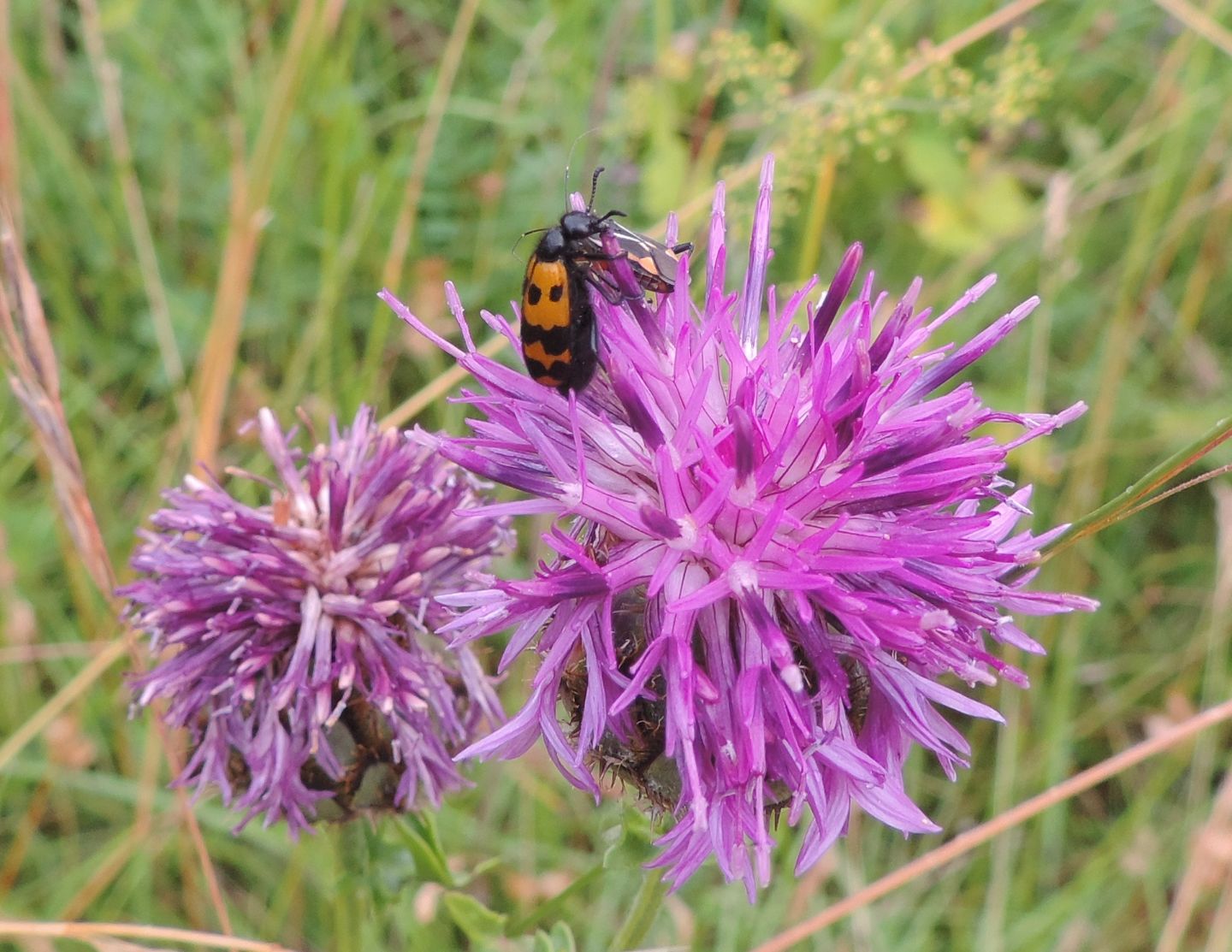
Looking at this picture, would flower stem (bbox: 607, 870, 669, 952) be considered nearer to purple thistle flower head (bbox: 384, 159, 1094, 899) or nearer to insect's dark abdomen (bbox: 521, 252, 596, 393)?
purple thistle flower head (bbox: 384, 159, 1094, 899)

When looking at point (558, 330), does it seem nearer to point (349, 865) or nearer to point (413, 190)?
point (349, 865)

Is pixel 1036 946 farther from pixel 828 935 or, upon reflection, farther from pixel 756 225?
pixel 756 225

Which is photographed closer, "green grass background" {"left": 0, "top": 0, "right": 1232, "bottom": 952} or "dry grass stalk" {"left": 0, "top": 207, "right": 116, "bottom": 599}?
"dry grass stalk" {"left": 0, "top": 207, "right": 116, "bottom": 599}

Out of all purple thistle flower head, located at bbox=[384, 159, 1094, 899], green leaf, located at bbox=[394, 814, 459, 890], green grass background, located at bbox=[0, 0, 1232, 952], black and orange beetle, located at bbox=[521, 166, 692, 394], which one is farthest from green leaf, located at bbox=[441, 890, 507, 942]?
black and orange beetle, located at bbox=[521, 166, 692, 394]

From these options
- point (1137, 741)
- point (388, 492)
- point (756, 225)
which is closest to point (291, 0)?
point (388, 492)

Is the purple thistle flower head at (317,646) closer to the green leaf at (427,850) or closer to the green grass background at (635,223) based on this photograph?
the green leaf at (427,850)

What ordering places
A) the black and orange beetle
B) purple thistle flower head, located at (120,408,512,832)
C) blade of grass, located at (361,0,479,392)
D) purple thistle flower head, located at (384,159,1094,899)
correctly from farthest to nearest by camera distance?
1. blade of grass, located at (361,0,479,392)
2. purple thistle flower head, located at (120,408,512,832)
3. the black and orange beetle
4. purple thistle flower head, located at (384,159,1094,899)

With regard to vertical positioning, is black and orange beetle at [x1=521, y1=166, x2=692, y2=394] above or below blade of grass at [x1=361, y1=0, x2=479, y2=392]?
below

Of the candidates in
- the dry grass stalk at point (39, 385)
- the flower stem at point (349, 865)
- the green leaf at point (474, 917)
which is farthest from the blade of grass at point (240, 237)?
the green leaf at point (474, 917)
